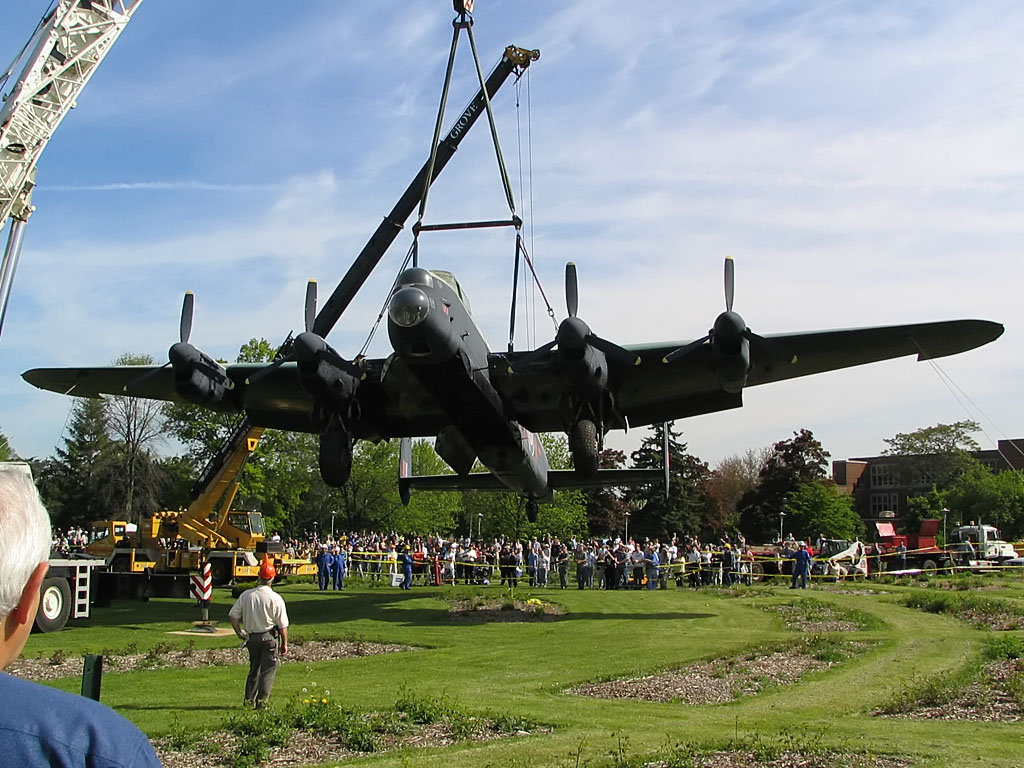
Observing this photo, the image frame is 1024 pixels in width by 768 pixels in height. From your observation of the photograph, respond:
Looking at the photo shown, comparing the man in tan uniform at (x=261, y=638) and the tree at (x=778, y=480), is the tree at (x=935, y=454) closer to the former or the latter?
the tree at (x=778, y=480)

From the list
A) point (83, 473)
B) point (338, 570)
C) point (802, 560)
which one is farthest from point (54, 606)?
point (83, 473)

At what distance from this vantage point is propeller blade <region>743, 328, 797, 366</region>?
58.2 feet

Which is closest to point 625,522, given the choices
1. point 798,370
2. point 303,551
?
point 303,551

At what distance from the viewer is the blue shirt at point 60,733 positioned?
178cm

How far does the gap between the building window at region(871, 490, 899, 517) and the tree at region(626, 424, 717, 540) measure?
2939cm

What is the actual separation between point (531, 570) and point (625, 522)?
4684 cm

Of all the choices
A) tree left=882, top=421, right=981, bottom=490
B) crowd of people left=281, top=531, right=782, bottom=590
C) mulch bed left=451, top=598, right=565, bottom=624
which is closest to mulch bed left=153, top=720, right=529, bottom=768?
mulch bed left=451, top=598, right=565, bottom=624

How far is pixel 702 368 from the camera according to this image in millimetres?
19266

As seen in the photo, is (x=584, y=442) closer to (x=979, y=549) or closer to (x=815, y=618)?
(x=815, y=618)

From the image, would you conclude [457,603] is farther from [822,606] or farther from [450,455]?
[822,606]

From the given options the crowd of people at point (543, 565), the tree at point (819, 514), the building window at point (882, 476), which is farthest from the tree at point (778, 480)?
the crowd of people at point (543, 565)

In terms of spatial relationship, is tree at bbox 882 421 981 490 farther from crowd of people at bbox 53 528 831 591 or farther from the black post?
the black post

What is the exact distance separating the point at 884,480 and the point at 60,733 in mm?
110586

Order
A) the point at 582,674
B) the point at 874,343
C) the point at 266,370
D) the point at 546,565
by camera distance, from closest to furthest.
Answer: the point at 582,674 → the point at 874,343 → the point at 266,370 → the point at 546,565
